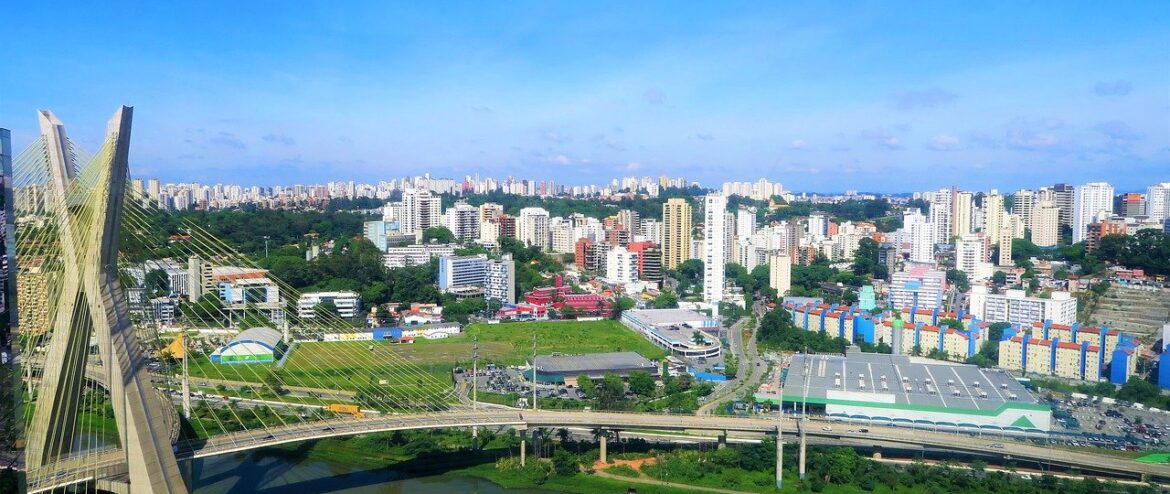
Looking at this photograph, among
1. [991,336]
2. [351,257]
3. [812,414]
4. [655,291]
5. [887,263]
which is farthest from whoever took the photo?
[887,263]

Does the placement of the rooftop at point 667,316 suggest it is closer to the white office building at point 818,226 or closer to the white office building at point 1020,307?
the white office building at point 1020,307

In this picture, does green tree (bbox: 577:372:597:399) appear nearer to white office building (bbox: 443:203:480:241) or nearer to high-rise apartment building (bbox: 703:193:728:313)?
high-rise apartment building (bbox: 703:193:728:313)

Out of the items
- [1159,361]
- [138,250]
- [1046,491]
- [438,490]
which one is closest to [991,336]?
[1159,361]

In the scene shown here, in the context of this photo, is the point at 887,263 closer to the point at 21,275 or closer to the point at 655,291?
the point at 655,291

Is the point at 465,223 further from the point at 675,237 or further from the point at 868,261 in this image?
the point at 868,261

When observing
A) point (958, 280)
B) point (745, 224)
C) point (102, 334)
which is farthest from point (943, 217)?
point (102, 334)

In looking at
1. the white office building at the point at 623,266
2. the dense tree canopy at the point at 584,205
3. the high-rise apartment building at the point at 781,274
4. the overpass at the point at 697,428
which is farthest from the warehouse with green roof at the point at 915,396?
the dense tree canopy at the point at 584,205

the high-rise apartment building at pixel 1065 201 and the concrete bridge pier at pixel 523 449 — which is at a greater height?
the high-rise apartment building at pixel 1065 201
